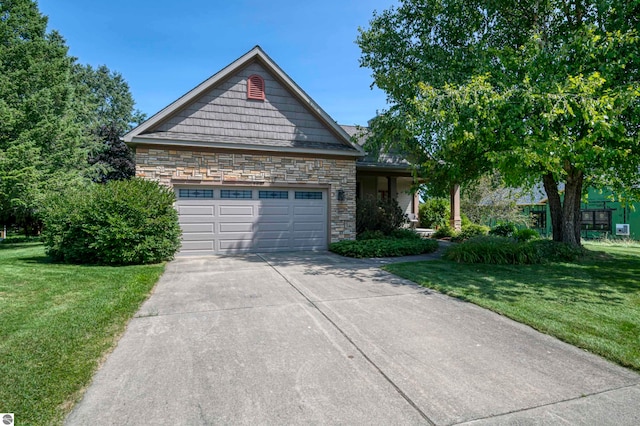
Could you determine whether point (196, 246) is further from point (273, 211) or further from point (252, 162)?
point (252, 162)

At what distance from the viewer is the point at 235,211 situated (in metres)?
11.4

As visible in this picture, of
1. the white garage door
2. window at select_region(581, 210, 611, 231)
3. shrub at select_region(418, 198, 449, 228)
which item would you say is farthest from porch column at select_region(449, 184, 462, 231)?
window at select_region(581, 210, 611, 231)

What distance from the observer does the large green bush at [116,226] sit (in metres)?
8.66

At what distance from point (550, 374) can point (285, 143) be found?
986 cm

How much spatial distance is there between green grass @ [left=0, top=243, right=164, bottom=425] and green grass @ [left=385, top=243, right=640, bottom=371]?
16.7ft

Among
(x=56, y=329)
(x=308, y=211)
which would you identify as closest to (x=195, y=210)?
(x=308, y=211)

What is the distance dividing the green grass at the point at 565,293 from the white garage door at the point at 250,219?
13.8ft

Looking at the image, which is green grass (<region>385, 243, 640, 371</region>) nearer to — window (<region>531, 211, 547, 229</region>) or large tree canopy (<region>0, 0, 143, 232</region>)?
window (<region>531, 211, 547, 229</region>)

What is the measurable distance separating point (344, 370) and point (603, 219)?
2434cm

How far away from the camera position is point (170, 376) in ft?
10.5

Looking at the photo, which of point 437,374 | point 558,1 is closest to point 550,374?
point 437,374

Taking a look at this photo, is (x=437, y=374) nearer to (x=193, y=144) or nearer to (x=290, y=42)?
(x=193, y=144)

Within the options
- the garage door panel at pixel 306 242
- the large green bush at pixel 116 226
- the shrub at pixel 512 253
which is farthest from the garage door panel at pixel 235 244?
the shrub at pixel 512 253

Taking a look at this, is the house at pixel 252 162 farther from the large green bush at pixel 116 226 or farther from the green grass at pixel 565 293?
the green grass at pixel 565 293
